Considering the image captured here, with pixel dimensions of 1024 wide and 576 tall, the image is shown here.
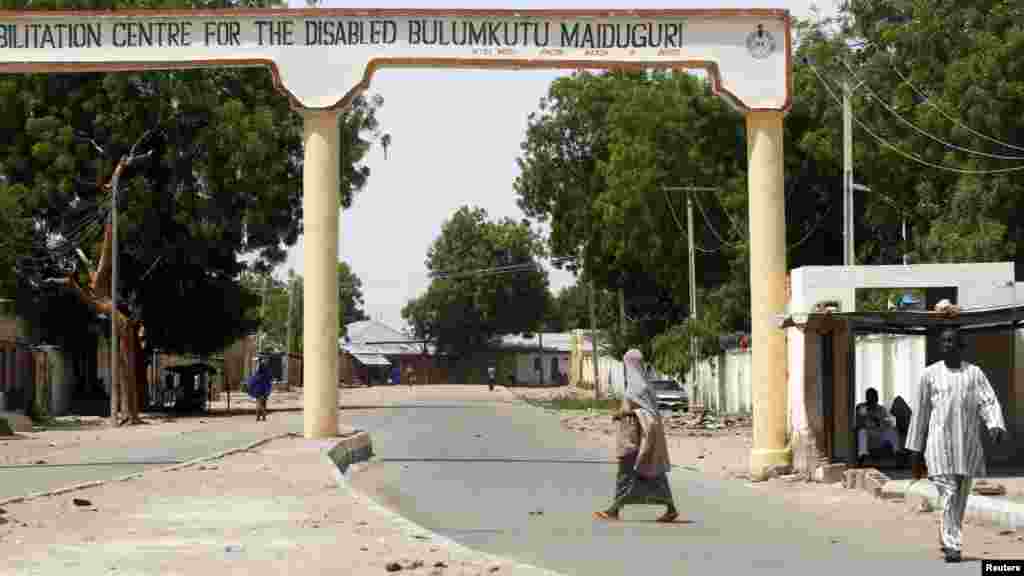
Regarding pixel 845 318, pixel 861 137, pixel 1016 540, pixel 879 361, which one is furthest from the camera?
pixel 861 137

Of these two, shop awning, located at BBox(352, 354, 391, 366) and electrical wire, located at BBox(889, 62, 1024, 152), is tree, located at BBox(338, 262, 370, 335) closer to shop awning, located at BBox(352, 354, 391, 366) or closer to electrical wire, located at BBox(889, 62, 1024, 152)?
shop awning, located at BBox(352, 354, 391, 366)

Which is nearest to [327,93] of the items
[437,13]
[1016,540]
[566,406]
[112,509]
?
[437,13]

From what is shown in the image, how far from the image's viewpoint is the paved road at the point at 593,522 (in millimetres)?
11844

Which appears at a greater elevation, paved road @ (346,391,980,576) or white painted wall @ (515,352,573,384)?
paved road @ (346,391,980,576)

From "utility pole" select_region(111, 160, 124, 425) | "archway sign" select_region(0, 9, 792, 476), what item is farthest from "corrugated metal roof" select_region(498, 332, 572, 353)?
"archway sign" select_region(0, 9, 792, 476)

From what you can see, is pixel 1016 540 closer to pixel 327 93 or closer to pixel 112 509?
pixel 112 509

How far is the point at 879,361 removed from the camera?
1403 inches

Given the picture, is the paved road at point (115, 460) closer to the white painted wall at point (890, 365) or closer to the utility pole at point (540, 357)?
the white painted wall at point (890, 365)

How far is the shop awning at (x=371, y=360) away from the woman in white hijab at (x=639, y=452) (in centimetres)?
12182

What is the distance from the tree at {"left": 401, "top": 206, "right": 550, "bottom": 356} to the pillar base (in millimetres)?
100916

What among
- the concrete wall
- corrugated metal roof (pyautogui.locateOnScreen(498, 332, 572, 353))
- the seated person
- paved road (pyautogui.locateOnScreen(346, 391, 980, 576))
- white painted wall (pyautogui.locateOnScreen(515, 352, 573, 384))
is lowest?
white painted wall (pyautogui.locateOnScreen(515, 352, 573, 384))

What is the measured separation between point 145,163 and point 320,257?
2810 centimetres

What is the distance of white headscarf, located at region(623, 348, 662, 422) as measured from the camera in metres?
16.2

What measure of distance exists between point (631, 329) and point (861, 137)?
23.0 meters
